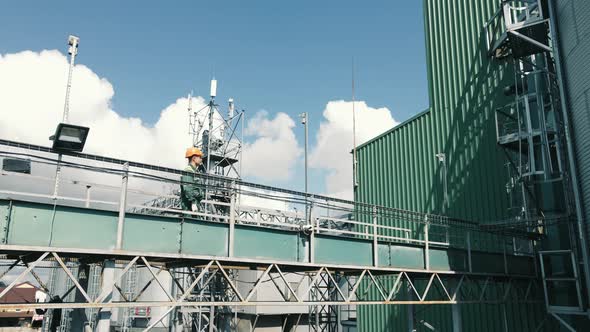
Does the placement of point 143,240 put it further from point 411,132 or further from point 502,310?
point 411,132

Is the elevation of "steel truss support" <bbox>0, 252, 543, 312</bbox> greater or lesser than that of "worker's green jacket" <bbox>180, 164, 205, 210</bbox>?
lesser

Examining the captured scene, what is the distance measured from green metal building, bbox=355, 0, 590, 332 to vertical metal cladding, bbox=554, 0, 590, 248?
421 cm

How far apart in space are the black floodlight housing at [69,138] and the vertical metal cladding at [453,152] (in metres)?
16.7

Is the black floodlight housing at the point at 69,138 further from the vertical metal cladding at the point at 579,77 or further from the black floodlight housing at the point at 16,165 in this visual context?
the vertical metal cladding at the point at 579,77

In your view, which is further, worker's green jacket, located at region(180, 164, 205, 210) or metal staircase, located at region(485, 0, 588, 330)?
metal staircase, located at region(485, 0, 588, 330)

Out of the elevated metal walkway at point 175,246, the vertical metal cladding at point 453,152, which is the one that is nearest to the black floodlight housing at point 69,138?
the elevated metal walkway at point 175,246

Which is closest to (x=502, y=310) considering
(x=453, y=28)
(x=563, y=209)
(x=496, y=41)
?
(x=563, y=209)

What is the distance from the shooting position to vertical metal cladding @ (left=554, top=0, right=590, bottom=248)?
13867mm

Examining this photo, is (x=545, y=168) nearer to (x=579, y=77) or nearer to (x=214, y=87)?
(x=579, y=77)

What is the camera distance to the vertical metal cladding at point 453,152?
2017 cm

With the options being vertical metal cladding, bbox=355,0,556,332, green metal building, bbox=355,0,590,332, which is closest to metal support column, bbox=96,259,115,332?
green metal building, bbox=355,0,590,332

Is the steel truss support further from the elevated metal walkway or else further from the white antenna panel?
the white antenna panel

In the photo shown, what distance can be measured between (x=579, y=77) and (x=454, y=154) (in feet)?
27.6

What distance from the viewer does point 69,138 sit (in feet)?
28.1
